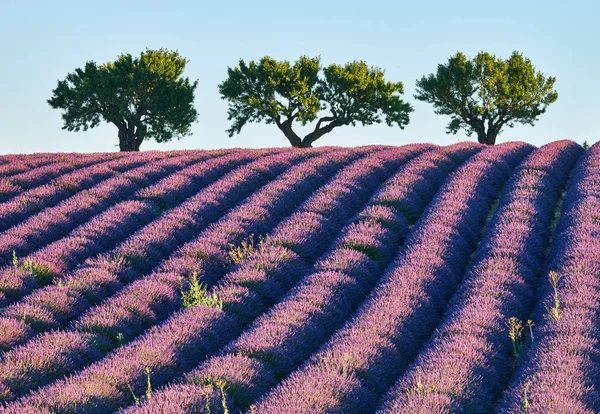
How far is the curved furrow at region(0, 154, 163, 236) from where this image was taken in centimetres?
1695

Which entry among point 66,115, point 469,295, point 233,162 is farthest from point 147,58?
point 469,295

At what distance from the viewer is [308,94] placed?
5759cm

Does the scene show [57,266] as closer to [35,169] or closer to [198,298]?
[198,298]

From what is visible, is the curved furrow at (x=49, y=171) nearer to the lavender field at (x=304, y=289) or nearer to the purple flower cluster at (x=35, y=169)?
the purple flower cluster at (x=35, y=169)

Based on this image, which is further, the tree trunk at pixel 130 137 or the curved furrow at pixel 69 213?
the tree trunk at pixel 130 137

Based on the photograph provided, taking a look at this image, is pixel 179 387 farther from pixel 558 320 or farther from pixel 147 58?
pixel 147 58

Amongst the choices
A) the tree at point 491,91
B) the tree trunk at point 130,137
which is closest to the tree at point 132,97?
the tree trunk at point 130,137

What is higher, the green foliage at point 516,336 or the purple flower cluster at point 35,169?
the purple flower cluster at point 35,169

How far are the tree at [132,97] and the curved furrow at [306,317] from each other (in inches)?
1605

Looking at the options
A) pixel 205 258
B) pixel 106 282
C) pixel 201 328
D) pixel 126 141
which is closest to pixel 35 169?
pixel 205 258

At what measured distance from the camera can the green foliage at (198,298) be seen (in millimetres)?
11457

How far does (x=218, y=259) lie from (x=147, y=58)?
4469 cm

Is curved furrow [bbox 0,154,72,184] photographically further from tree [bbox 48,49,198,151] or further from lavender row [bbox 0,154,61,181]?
tree [bbox 48,49,198,151]

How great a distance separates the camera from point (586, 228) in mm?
14148
